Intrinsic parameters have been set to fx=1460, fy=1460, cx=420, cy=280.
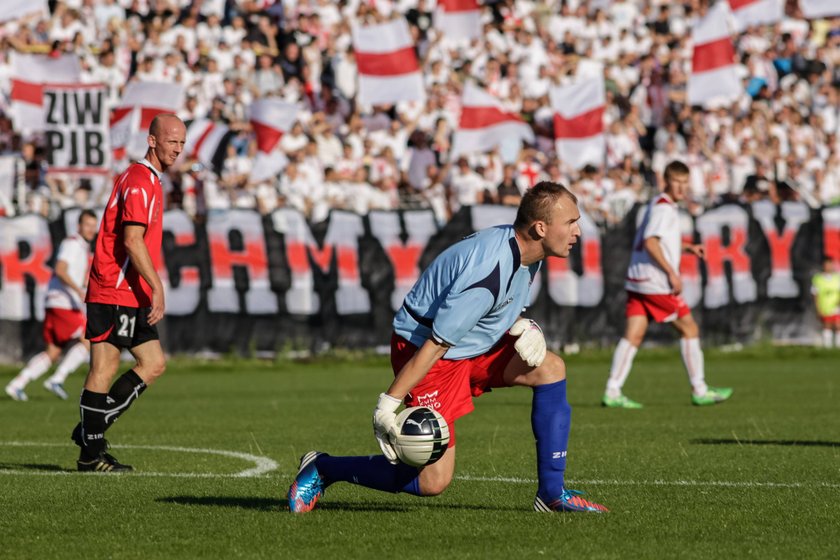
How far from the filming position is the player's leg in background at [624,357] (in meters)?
16.3

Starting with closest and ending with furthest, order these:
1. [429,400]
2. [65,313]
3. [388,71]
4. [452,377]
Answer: [429,400], [452,377], [65,313], [388,71]

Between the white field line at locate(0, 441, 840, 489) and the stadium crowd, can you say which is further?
the stadium crowd

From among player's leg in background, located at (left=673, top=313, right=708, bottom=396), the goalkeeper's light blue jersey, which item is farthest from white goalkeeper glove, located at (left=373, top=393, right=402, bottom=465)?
player's leg in background, located at (left=673, top=313, right=708, bottom=396)

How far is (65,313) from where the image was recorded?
62.8ft

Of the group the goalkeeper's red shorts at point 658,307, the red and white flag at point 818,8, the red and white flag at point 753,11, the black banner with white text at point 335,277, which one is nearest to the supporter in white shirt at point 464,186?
the black banner with white text at point 335,277

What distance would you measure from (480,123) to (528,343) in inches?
719

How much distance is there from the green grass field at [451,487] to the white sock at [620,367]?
441 mm

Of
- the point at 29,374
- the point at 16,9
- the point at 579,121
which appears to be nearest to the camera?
the point at 29,374

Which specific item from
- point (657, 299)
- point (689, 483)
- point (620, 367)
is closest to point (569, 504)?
point (689, 483)

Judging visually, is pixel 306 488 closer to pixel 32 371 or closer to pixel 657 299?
pixel 657 299

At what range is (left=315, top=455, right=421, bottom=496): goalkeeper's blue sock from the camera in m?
7.97

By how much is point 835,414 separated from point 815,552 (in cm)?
857

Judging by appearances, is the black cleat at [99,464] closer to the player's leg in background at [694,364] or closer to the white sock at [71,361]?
the player's leg in background at [694,364]

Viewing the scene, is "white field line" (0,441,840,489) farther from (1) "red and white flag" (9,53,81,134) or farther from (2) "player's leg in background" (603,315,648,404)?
(1) "red and white flag" (9,53,81,134)
